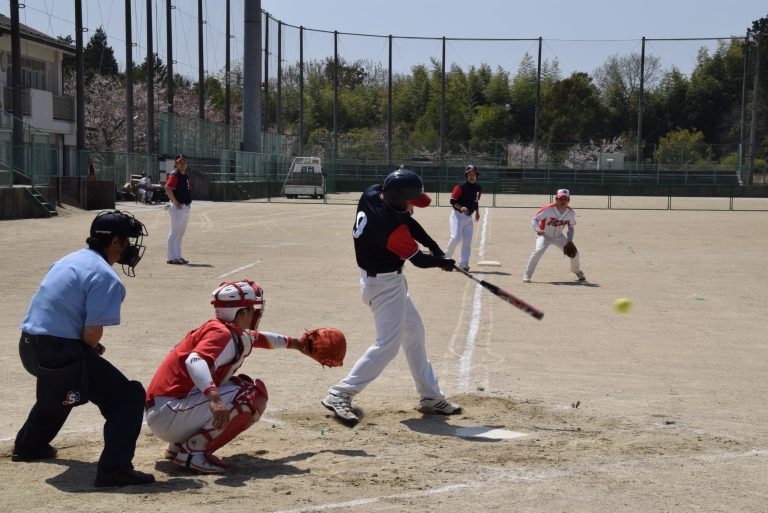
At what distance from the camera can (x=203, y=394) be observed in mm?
6113

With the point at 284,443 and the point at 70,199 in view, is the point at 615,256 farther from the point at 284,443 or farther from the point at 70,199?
the point at 70,199

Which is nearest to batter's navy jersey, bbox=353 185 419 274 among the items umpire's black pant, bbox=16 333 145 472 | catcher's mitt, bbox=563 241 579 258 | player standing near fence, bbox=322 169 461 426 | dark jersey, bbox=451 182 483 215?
player standing near fence, bbox=322 169 461 426

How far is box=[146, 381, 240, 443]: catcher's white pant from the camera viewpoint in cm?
627

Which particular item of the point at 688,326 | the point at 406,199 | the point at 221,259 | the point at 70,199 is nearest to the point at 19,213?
the point at 70,199

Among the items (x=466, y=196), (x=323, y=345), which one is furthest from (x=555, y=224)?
(x=323, y=345)

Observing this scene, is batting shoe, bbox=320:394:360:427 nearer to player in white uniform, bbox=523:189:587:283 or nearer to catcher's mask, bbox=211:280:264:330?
catcher's mask, bbox=211:280:264:330

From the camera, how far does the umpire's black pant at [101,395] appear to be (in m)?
5.91

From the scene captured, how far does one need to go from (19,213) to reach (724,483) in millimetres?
29362

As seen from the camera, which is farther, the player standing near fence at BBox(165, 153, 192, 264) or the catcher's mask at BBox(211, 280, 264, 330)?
the player standing near fence at BBox(165, 153, 192, 264)

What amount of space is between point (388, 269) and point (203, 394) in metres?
2.03

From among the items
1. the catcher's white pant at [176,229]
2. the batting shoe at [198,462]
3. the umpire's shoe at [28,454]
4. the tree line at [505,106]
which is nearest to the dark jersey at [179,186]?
the catcher's white pant at [176,229]

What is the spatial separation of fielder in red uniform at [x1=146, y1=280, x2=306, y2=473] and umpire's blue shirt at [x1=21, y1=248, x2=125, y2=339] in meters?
0.60

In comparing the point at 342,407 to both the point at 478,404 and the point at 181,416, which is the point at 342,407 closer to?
the point at 478,404

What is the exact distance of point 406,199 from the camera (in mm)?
7520
